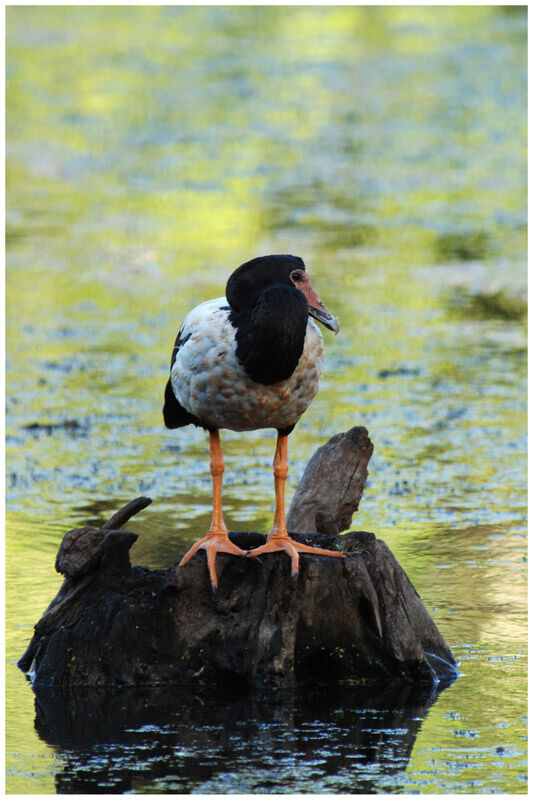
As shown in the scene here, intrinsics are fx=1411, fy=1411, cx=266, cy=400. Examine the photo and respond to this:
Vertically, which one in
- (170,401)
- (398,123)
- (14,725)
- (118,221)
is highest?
(398,123)

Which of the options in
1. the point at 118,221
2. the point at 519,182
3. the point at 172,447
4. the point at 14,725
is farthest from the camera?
the point at 519,182

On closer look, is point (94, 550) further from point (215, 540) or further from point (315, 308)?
point (315, 308)

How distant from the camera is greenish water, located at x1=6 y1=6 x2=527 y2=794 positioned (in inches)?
230

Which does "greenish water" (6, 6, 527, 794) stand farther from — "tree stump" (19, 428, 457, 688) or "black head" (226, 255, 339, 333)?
"black head" (226, 255, 339, 333)

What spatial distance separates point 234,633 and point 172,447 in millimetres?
3889

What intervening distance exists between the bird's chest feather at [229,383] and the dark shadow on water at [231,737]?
48.7 inches

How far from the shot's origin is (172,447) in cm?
1018

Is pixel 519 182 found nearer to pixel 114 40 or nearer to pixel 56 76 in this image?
pixel 56 76

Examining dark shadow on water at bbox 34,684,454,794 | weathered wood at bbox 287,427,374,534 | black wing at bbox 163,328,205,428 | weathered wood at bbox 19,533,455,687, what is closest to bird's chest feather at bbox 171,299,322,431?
black wing at bbox 163,328,205,428

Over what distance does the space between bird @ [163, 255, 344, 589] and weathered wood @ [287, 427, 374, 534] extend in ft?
2.36

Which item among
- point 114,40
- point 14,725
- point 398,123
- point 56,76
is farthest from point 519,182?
point 14,725

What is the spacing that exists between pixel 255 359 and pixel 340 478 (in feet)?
4.58

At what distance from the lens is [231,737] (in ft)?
18.9

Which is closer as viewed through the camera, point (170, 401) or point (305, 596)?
point (305, 596)
